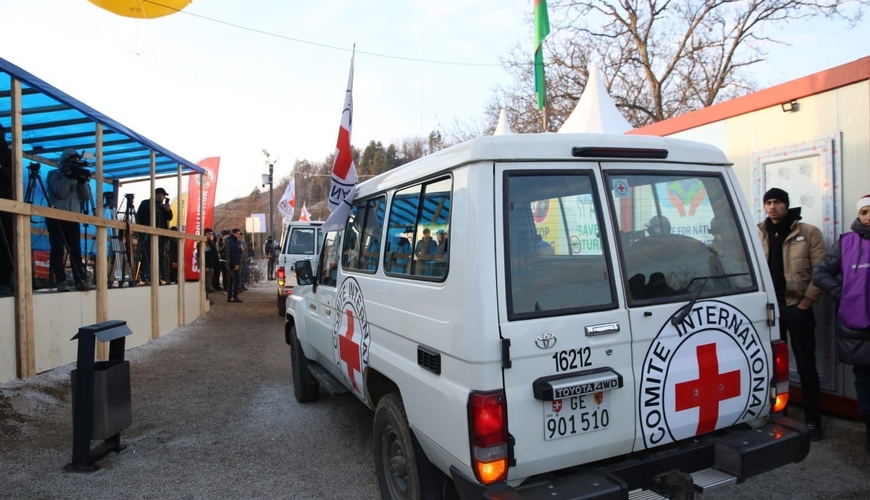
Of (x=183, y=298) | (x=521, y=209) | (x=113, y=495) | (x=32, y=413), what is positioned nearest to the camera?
(x=521, y=209)

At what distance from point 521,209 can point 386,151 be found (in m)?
53.1

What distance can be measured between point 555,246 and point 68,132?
8.86 m

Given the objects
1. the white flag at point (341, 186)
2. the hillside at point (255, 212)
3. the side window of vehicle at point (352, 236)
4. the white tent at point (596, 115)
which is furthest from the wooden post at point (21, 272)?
the hillside at point (255, 212)

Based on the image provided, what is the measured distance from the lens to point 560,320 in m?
2.37

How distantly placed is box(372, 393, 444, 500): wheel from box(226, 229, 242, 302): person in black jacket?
38.9ft

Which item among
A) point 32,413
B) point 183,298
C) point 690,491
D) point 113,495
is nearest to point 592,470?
point 690,491

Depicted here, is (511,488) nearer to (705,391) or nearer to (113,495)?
(705,391)

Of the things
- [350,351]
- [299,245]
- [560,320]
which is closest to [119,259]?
[299,245]

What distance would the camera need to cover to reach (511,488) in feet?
7.34

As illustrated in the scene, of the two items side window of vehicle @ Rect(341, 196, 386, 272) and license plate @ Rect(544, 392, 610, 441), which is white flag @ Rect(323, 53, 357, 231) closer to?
side window of vehicle @ Rect(341, 196, 386, 272)

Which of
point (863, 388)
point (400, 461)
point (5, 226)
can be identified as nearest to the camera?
point (400, 461)

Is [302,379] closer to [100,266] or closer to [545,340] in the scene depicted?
[100,266]

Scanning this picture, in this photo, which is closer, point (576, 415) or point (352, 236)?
point (576, 415)

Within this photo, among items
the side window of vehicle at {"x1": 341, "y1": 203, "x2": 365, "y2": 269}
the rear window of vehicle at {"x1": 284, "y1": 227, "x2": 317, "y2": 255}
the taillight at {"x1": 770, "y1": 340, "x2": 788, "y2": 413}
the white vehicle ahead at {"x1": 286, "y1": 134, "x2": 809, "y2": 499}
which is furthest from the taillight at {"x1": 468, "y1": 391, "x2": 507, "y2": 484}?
the rear window of vehicle at {"x1": 284, "y1": 227, "x2": 317, "y2": 255}
